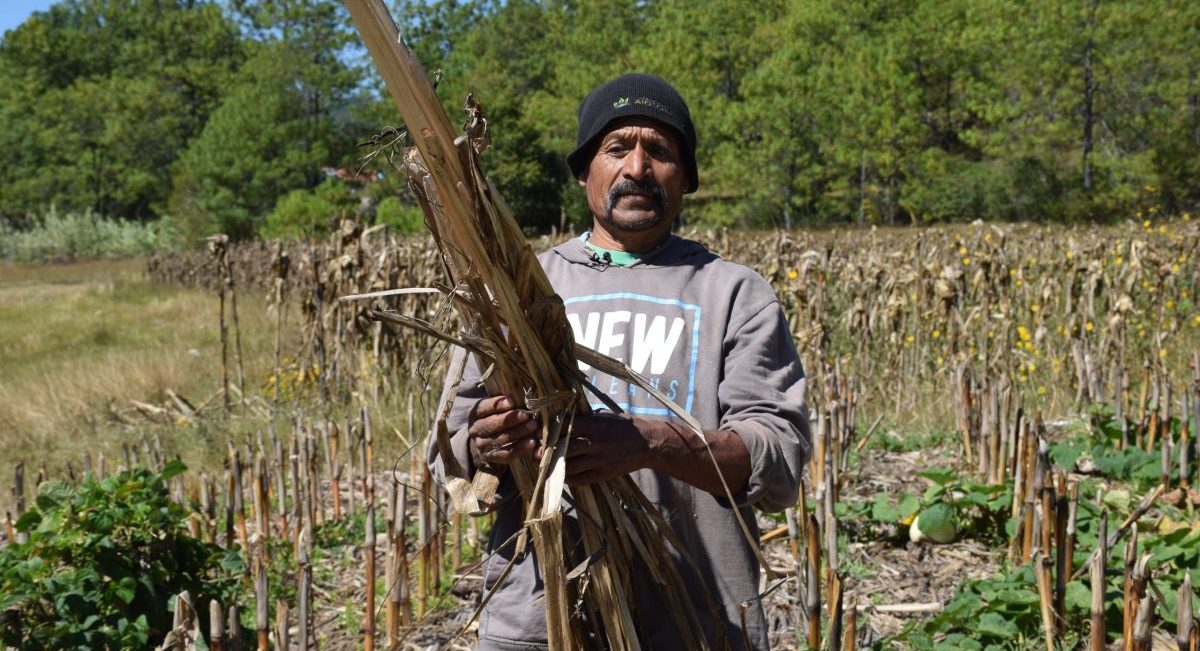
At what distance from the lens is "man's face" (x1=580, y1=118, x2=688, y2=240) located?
187 centimetres

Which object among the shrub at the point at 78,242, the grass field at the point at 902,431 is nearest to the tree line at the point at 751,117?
the shrub at the point at 78,242

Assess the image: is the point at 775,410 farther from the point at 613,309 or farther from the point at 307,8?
the point at 307,8

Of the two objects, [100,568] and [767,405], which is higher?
[767,405]

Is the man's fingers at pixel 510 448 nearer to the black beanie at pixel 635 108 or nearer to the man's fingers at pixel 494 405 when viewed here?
the man's fingers at pixel 494 405

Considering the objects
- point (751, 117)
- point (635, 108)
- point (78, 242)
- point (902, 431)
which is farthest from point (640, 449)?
point (78, 242)

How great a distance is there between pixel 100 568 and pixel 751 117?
119ft

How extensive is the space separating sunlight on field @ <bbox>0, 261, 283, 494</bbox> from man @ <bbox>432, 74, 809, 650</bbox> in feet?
17.6

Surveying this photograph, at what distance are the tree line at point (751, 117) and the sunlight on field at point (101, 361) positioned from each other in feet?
22.1

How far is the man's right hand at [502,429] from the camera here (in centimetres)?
160

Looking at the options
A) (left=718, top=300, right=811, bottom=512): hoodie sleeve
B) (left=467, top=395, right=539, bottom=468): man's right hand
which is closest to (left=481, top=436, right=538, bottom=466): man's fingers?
(left=467, top=395, right=539, bottom=468): man's right hand

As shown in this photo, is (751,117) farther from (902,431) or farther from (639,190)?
(639,190)

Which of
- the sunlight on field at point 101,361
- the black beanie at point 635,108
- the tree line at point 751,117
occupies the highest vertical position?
the tree line at point 751,117

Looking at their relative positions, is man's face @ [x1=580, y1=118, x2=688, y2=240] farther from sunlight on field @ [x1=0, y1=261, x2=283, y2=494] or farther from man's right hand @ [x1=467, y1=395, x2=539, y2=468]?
sunlight on field @ [x1=0, y1=261, x2=283, y2=494]

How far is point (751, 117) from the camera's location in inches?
1470
